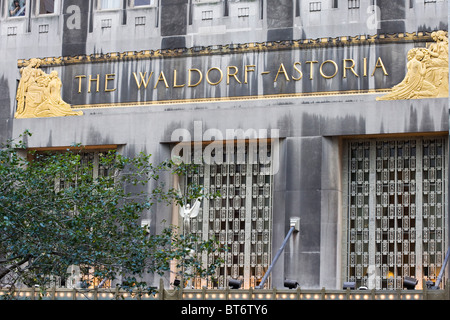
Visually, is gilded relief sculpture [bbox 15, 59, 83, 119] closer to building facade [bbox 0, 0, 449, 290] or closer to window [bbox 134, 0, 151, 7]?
building facade [bbox 0, 0, 449, 290]

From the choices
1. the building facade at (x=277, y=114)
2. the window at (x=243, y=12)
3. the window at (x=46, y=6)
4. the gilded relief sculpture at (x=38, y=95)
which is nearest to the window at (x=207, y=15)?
the building facade at (x=277, y=114)

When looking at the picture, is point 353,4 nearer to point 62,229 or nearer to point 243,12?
point 243,12

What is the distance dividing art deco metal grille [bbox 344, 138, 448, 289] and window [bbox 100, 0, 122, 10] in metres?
9.13

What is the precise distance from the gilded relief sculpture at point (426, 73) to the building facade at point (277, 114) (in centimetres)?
3

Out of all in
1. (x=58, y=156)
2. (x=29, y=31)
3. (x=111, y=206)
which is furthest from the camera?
(x=29, y=31)

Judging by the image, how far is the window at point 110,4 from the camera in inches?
1400

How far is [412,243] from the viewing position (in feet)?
104

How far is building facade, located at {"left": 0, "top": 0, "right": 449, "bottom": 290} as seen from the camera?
31844mm

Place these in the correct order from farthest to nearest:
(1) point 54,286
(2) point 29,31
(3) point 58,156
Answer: (2) point 29,31, (1) point 54,286, (3) point 58,156

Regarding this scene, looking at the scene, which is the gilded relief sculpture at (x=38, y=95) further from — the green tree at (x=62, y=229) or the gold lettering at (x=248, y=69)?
the green tree at (x=62, y=229)

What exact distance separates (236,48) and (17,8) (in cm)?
809
